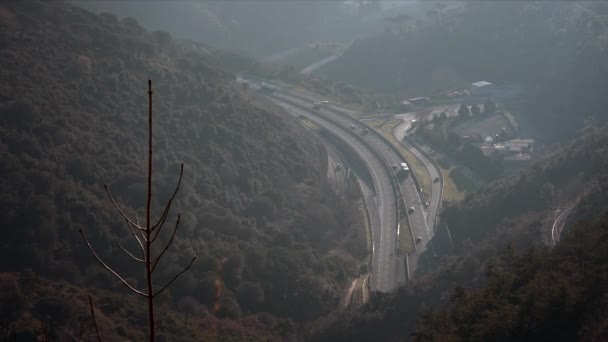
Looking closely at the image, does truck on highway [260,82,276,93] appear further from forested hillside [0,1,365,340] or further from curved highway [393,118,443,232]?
curved highway [393,118,443,232]

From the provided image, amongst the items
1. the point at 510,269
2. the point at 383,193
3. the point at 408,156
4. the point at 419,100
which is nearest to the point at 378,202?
the point at 383,193

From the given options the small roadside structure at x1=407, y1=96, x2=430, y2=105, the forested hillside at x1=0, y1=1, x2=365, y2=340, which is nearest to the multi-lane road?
the forested hillside at x1=0, y1=1, x2=365, y2=340

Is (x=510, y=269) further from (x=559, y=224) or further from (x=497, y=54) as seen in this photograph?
(x=497, y=54)

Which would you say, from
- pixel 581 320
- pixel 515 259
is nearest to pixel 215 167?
pixel 515 259

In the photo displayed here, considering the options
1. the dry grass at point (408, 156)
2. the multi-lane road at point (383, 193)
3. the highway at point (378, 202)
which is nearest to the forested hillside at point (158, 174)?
the highway at point (378, 202)

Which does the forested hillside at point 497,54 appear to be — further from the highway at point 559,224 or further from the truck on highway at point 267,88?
the highway at point 559,224
